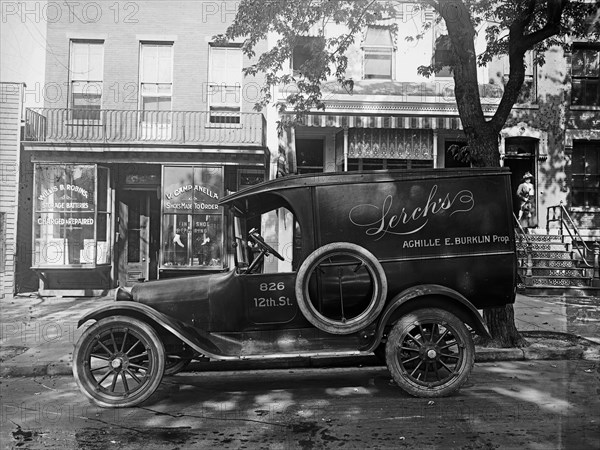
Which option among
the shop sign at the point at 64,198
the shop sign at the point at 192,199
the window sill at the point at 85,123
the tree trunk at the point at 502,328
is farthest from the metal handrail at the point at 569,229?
the window sill at the point at 85,123

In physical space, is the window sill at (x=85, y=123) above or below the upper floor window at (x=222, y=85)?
below

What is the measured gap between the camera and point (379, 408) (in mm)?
5207

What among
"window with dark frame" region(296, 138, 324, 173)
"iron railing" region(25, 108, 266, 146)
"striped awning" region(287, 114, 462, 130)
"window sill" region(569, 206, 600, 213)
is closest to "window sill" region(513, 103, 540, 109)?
"striped awning" region(287, 114, 462, 130)

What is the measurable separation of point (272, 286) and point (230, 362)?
1.85 meters

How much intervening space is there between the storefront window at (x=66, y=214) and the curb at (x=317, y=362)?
8.08 metres

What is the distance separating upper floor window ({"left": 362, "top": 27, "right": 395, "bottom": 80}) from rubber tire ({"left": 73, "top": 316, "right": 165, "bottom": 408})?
1267cm

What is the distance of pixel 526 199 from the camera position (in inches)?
629

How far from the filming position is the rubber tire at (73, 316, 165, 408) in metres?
5.28

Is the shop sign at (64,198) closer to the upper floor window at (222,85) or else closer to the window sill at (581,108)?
the upper floor window at (222,85)

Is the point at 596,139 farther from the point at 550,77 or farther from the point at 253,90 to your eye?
the point at 253,90

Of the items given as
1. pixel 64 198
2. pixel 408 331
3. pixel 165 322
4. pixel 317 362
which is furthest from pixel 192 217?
pixel 408 331

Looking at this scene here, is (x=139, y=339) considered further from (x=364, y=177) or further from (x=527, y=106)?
(x=527, y=106)

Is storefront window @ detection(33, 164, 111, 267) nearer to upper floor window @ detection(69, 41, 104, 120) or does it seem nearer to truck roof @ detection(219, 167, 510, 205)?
upper floor window @ detection(69, 41, 104, 120)

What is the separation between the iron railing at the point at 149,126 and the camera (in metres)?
15.7
